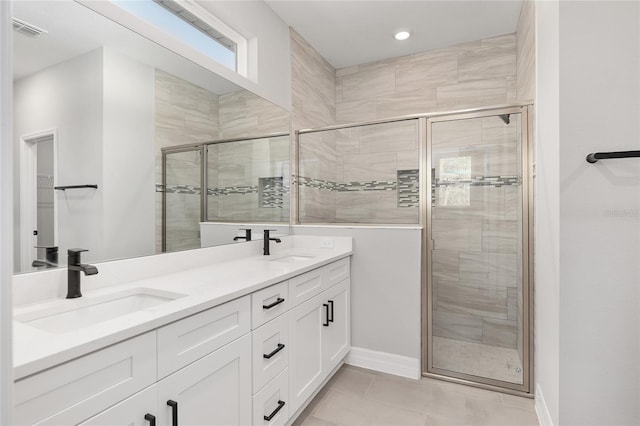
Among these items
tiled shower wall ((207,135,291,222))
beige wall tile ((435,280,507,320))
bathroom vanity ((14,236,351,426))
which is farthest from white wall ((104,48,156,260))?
beige wall tile ((435,280,507,320))

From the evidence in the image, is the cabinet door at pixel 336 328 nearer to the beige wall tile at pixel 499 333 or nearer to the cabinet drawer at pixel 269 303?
the cabinet drawer at pixel 269 303

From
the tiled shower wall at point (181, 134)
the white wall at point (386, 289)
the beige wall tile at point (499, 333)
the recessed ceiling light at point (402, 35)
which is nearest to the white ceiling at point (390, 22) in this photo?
the recessed ceiling light at point (402, 35)

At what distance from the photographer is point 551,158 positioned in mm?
1599

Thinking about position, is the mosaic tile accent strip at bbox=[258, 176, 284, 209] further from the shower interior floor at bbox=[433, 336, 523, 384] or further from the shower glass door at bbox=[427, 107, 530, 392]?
the shower interior floor at bbox=[433, 336, 523, 384]

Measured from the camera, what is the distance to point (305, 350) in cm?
183

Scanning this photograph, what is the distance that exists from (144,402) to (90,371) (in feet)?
0.67

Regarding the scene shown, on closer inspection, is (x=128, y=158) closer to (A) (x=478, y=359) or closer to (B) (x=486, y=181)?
(B) (x=486, y=181)

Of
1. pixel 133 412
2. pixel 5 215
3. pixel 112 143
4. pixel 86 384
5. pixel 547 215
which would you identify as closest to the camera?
pixel 5 215

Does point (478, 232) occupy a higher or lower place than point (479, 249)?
higher

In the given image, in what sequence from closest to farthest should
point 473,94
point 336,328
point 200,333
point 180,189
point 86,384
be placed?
point 86,384 → point 200,333 → point 180,189 → point 336,328 → point 473,94

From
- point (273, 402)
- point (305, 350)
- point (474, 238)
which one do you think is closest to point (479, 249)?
point (474, 238)

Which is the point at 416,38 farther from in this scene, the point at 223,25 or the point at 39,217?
the point at 39,217

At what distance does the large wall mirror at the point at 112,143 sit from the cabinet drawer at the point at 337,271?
675 millimetres

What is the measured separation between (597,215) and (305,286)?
1390mm
